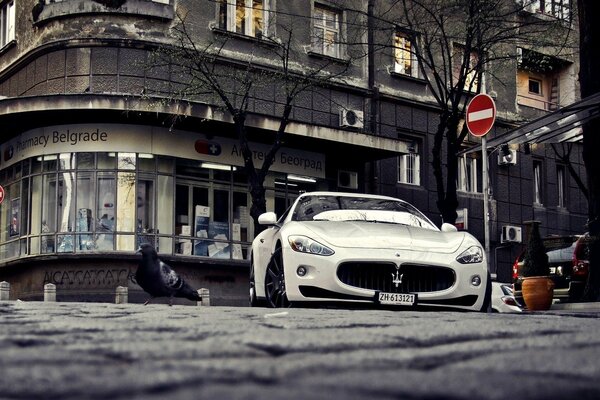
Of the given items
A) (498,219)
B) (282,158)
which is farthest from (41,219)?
(498,219)

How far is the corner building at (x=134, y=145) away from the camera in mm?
25141

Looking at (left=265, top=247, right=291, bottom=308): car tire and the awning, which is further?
the awning

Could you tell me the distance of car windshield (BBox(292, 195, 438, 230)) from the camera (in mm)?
11617

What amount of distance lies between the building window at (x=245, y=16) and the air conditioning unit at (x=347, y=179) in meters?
4.63

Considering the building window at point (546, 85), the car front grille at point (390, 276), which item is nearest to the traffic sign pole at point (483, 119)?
the car front grille at point (390, 276)

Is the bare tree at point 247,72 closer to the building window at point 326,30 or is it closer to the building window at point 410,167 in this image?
the building window at point 326,30

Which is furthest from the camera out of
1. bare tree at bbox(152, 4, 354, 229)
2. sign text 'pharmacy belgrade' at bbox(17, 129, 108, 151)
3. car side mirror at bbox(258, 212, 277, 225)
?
sign text 'pharmacy belgrade' at bbox(17, 129, 108, 151)

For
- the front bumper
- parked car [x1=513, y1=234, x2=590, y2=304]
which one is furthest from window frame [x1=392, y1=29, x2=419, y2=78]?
the front bumper

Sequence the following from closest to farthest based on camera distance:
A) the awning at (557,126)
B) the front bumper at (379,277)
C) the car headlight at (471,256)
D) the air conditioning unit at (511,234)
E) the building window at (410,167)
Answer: the front bumper at (379,277), the car headlight at (471,256), the awning at (557,126), the building window at (410,167), the air conditioning unit at (511,234)

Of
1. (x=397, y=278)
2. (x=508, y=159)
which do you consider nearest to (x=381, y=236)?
(x=397, y=278)

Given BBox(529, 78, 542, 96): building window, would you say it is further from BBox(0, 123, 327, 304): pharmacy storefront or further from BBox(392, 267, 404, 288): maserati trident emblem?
BBox(392, 267, 404, 288): maserati trident emblem

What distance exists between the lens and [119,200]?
25.3m

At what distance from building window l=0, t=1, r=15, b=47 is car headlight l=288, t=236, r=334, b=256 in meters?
20.0

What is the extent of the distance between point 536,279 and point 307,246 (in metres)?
6.83
